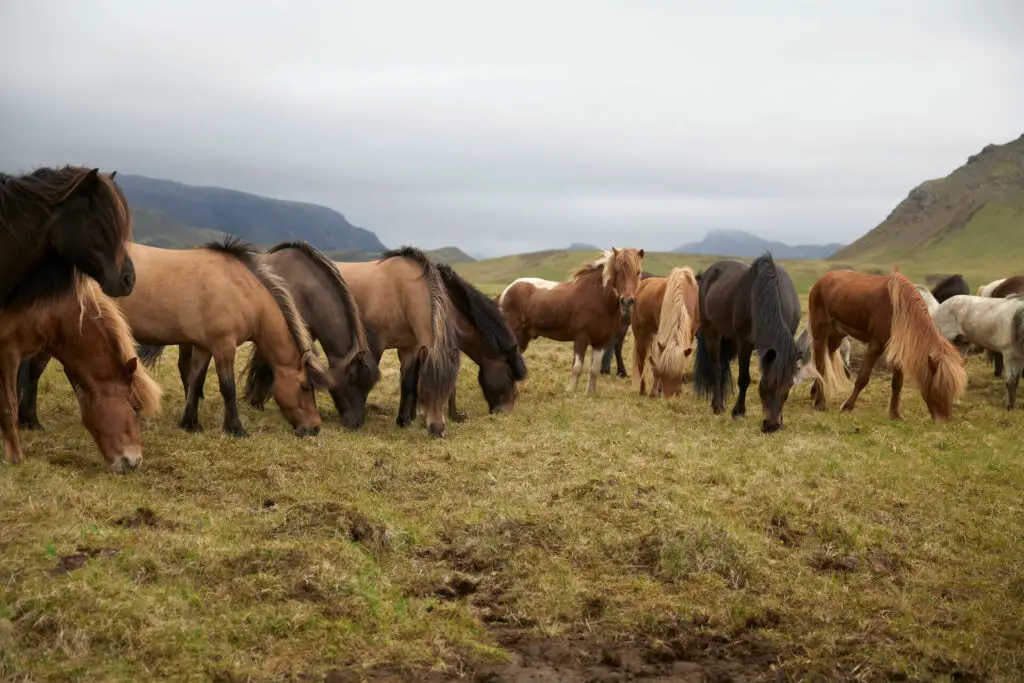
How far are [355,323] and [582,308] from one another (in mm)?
4587

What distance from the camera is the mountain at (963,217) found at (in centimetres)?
13288

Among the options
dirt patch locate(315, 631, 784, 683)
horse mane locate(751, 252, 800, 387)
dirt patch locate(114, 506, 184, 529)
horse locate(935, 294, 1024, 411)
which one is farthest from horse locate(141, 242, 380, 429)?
horse locate(935, 294, 1024, 411)

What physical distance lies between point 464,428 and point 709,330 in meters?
4.44

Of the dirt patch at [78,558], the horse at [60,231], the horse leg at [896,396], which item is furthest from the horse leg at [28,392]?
the horse leg at [896,396]

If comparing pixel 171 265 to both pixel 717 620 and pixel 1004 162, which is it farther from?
pixel 1004 162

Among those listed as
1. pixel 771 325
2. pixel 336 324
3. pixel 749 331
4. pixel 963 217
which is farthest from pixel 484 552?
pixel 963 217

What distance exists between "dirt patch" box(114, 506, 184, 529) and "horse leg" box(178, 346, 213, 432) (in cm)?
310

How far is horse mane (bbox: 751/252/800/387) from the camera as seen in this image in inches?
402

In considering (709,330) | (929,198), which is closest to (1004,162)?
(929,198)

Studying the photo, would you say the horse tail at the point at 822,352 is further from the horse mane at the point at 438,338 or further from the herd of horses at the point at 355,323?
the horse mane at the point at 438,338

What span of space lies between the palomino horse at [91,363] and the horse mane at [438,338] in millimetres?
3172

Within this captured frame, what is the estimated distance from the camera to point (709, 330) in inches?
492

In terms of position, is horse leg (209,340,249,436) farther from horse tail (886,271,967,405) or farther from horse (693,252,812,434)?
horse tail (886,271,967,405)

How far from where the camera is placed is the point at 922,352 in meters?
11.2
